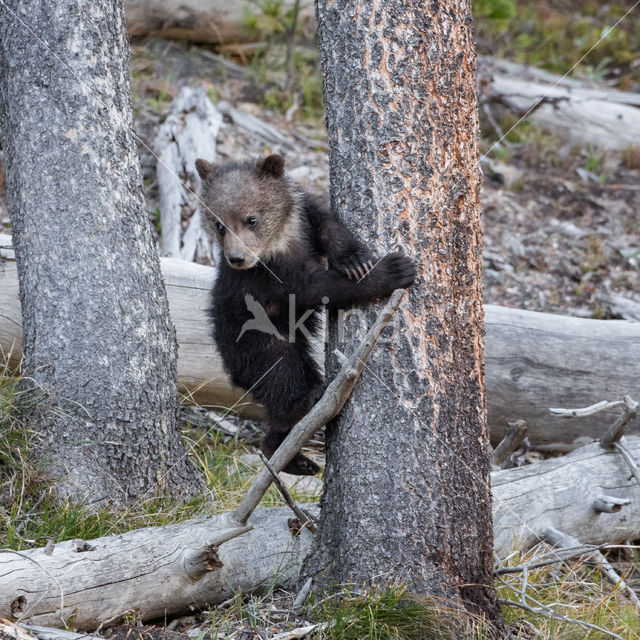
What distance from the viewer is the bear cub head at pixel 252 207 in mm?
4039

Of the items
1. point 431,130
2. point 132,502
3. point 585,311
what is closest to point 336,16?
point 431,130

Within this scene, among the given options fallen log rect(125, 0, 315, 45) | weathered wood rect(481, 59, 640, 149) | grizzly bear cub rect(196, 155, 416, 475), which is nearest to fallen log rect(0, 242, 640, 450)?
grizzly bear cub rect(196, 155, 416, 475)

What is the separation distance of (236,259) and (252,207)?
16.7 inches

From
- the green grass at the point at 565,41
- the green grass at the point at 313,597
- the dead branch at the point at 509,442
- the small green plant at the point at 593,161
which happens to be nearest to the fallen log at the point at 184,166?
the green grass at the point at 313,597

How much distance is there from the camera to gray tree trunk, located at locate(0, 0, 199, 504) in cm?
371

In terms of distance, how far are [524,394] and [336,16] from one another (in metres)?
3.13

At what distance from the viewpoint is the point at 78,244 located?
3746 mm

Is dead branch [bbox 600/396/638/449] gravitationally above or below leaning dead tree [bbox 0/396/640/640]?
above

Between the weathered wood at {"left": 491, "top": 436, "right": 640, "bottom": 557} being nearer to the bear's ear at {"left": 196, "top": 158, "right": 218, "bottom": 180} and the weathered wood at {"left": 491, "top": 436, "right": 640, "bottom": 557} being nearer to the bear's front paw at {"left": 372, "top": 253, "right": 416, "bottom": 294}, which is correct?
the bear's front paw at {"left": 372, "top": 253, "right": 416, "bottom": 294}

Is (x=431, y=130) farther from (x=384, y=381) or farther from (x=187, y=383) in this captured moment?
(x=187, y=383)

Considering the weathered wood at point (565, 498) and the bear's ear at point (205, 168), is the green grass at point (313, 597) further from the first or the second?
the bear's ear at point (205, 168)

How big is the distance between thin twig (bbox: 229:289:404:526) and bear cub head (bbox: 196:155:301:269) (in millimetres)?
1149

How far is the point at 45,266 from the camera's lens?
12.3ft

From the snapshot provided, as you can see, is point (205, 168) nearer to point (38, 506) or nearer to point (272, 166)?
point (272, 166)
